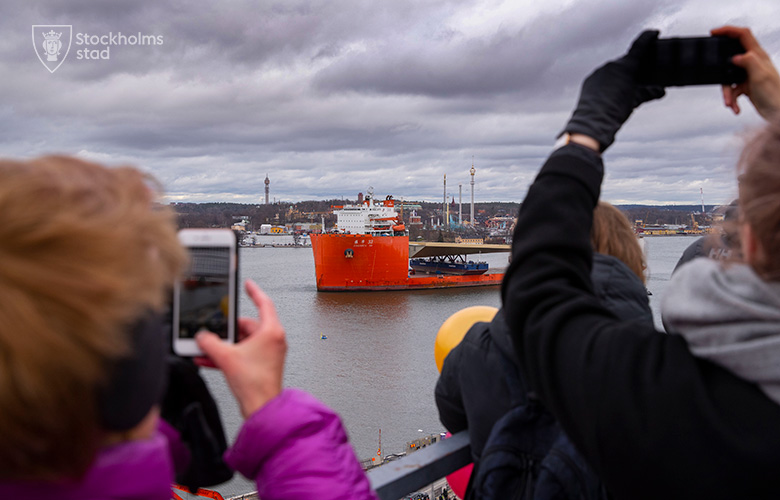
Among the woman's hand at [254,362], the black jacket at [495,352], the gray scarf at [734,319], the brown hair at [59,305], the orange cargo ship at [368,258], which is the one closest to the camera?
the brown hair at [59,305]

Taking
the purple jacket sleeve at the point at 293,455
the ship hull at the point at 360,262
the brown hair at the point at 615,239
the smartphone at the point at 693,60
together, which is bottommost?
the ship hull at the point at 360,262

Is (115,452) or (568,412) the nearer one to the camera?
(115,452)

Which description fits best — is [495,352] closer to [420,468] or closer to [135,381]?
[420,468]

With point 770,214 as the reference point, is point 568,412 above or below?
below

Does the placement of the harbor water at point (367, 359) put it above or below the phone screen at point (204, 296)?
below

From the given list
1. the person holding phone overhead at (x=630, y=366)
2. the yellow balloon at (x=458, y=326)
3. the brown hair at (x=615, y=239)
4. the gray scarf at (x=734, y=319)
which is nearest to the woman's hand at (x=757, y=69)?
the person holding phone overhead at (x=630, y=366)

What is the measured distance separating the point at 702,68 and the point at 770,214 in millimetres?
393

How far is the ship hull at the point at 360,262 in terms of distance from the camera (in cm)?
3006

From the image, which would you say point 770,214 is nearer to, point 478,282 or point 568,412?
point 568,412

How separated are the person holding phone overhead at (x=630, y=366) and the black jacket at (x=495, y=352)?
39 centimetres

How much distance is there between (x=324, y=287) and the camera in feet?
103

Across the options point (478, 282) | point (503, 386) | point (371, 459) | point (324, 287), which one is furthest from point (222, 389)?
point (478, 282)

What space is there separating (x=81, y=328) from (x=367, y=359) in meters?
18.7

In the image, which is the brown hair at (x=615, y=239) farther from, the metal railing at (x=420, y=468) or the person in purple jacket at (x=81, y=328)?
the person in purple jacket at (x=81, y=328)
